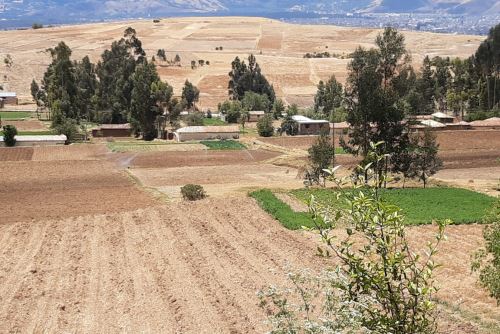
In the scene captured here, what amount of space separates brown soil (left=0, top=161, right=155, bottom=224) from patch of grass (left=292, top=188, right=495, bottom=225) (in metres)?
12.6

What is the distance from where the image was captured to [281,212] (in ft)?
120

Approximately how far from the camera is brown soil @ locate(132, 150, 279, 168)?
62.6m

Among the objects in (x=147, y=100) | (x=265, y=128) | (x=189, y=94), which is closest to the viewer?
(x=147, y=100)

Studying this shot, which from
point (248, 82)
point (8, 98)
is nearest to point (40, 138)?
point (8, 98)

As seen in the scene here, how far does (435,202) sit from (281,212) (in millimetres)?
10618

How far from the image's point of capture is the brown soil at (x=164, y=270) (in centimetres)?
2055

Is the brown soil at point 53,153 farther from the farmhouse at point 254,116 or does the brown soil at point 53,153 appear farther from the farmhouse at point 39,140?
the farmhouse at point 254,116

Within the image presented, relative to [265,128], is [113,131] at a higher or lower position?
lower

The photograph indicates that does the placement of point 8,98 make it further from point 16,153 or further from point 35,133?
point 16,153

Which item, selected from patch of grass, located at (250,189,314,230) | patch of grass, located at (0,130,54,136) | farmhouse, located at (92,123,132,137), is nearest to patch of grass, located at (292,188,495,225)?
patch of grass, located at (250,189,314,230)

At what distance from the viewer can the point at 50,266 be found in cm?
2677

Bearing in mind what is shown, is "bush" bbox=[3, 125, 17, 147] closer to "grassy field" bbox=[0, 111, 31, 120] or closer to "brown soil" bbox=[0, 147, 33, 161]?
"brown soil" bbox=[0, 147, 33, 161]

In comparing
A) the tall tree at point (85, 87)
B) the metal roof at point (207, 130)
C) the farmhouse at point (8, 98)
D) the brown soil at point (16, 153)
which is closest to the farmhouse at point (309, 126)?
the metal roof at point (207, 130)

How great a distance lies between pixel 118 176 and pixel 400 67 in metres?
25.2
